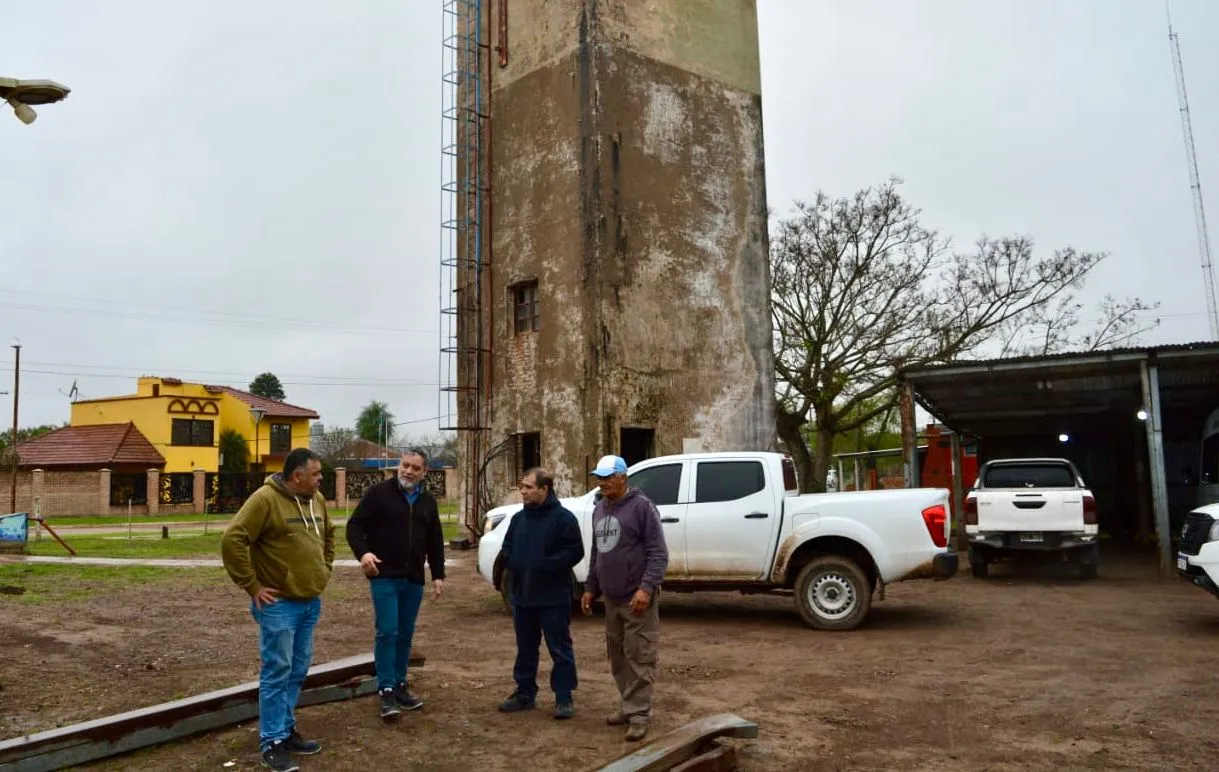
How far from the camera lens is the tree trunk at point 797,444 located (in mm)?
29500

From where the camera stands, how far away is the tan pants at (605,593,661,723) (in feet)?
21.1

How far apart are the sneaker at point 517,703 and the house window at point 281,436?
56.1 metres

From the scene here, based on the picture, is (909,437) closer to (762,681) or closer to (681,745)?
(762,681)

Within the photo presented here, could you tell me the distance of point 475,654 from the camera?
9.57 m

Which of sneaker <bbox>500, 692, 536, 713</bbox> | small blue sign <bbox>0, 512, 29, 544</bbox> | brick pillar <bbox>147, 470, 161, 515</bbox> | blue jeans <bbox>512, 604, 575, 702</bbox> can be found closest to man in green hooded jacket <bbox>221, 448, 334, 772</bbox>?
sneaker <bbox>500, 692, 536, 713</bbox>

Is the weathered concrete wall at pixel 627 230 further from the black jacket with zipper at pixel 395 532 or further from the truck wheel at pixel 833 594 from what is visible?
the black jacket with zipper at pixel 395 532

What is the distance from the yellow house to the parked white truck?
46.2 metres

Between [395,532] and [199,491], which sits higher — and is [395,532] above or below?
below

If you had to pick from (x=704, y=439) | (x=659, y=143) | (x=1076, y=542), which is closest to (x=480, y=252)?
(x=659, y=143)

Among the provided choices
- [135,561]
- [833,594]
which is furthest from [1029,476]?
[135,561]

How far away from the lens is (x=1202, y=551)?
392 inches

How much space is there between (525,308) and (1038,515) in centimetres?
1156

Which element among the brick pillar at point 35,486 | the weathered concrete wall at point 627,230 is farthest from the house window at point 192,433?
the weathered concrete wall at point 627,230

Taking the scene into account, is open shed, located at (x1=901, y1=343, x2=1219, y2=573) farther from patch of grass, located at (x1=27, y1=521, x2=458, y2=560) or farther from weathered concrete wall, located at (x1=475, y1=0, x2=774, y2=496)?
patch of grass, located at (x1=27, y1=521, x2=458, y2=560)
